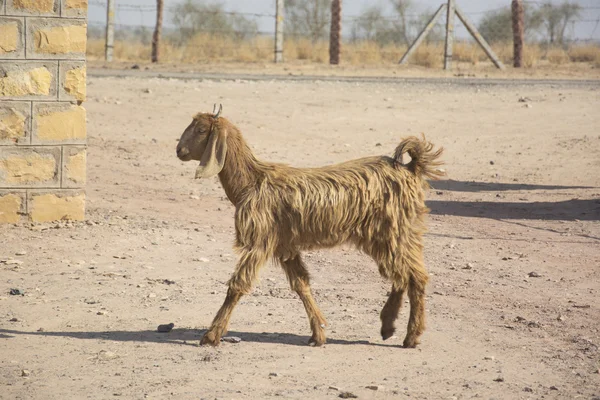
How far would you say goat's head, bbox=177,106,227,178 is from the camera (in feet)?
21.4

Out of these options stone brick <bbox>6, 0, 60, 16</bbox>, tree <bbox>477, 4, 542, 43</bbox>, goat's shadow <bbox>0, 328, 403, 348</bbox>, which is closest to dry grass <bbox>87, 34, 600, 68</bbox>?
tree <bbox>477, 4, 542, 43</bbox>

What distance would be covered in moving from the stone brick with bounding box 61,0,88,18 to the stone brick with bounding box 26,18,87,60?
0.21 feet

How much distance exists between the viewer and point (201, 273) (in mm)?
8547

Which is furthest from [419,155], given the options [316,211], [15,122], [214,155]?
[15,122]

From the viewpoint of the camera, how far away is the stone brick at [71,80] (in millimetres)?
9750

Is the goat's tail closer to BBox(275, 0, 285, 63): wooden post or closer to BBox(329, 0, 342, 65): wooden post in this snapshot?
BBox(329, 0, 342, 65): wooden post

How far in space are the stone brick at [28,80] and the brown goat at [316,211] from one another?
3.54 metres

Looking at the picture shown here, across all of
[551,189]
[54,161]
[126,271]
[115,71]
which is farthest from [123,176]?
[115,71]

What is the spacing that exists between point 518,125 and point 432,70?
8885mm

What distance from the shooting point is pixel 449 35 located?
2677 cm

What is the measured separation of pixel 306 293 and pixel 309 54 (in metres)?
23.3

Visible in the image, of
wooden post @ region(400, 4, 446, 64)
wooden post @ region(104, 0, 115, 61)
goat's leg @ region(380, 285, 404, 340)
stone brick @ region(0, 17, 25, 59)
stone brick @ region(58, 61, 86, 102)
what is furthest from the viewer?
wooden post @ region(400, 4, 446, 64)

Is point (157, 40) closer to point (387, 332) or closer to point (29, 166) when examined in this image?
point (29, 166)

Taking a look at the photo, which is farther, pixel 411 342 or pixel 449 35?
pixel 449 35
